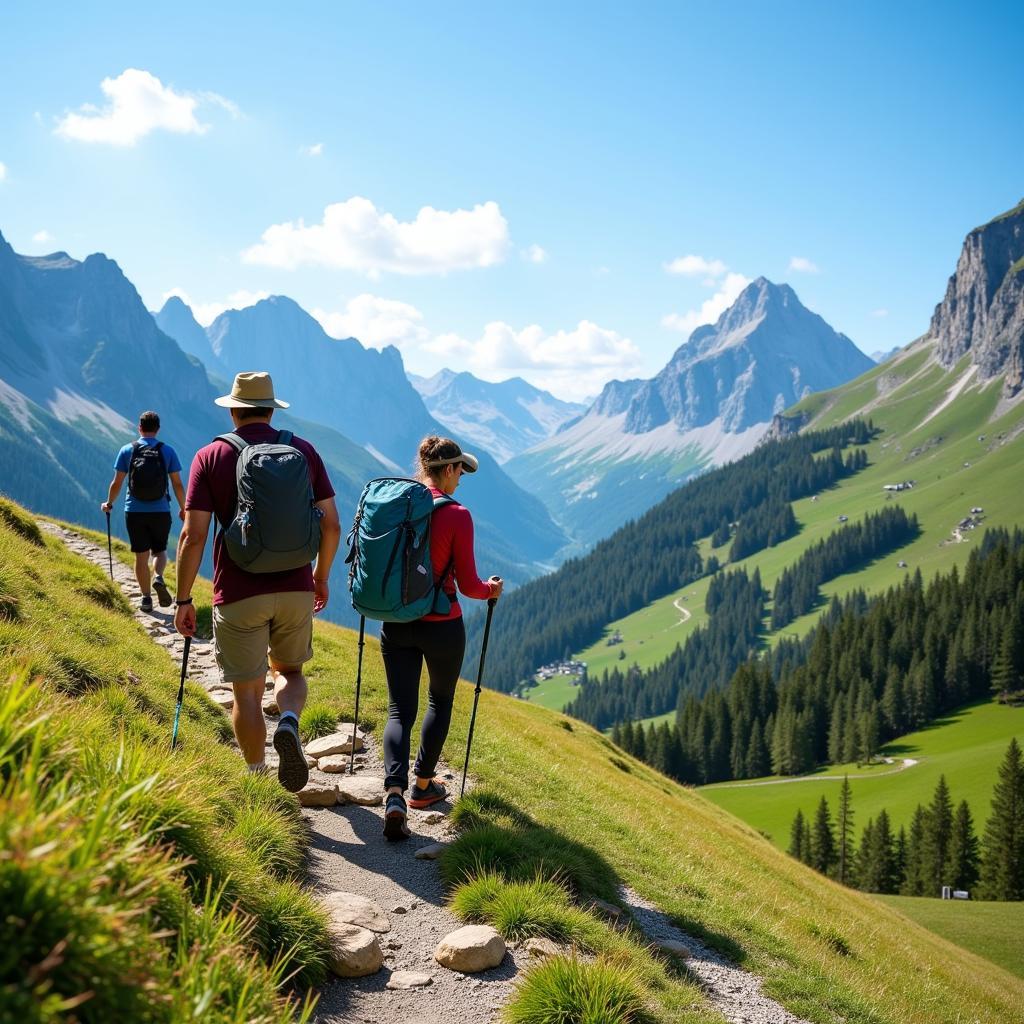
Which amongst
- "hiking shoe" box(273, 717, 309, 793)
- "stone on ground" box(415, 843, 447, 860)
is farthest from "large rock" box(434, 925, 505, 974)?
"hiking shoe" box(273, 717, 309, 793)

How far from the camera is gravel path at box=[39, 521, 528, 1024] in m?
5.85

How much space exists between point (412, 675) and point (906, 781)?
118 m

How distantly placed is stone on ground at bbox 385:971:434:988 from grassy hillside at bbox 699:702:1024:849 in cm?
9852

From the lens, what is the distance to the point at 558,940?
698 cm

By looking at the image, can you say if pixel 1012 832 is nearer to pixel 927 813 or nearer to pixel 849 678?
pixel 927 813

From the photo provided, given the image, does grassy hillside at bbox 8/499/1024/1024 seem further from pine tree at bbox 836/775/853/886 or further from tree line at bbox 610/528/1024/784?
tree line at bbox 610/528/1024/784

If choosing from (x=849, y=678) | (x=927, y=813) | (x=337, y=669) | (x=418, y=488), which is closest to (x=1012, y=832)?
(x=927, y=813)

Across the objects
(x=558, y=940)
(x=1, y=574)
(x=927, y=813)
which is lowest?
(x=927, y=813)

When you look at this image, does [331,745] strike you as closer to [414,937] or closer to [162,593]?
[414,937]

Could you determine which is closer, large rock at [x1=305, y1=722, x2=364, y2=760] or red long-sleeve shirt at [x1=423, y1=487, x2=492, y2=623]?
red long-sleeve shirt at [x1=423, y1=487, x2=492, y2=623]

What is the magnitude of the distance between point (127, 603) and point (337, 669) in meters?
4.87

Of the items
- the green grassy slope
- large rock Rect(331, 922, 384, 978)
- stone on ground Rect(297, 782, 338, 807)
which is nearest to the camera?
large rock Rect(331, 922, 384, 978)

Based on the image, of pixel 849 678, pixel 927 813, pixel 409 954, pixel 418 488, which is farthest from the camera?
pixel 849 678

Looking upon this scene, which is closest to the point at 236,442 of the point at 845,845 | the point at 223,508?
the point at 223,508
